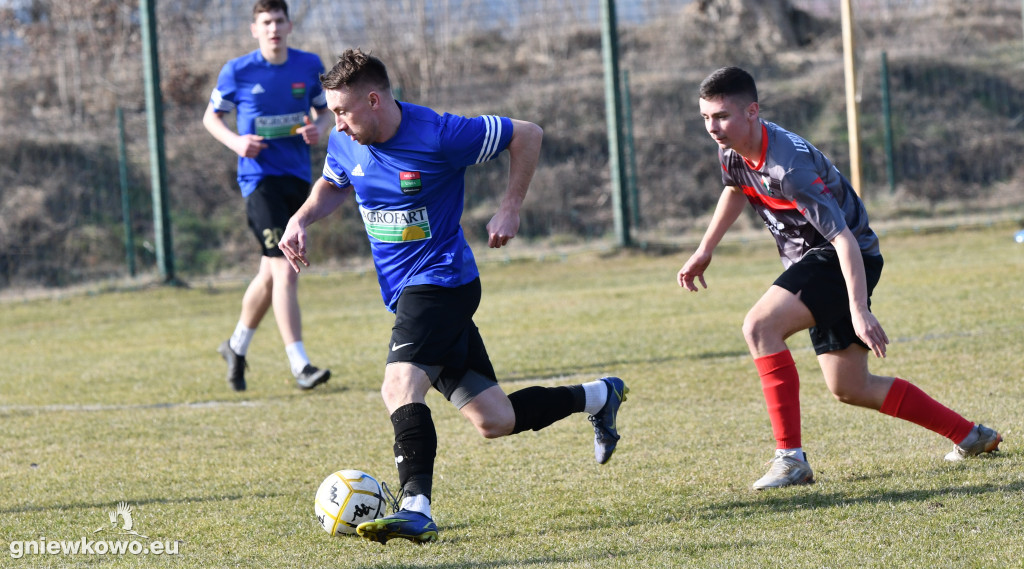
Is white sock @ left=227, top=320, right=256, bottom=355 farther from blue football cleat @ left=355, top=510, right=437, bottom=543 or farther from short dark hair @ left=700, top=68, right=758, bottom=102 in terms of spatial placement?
short dark hair @ left=700, top=68, right=758, bottom=102

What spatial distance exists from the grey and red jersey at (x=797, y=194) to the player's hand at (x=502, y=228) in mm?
928

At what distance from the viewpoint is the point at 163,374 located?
7.74 meters

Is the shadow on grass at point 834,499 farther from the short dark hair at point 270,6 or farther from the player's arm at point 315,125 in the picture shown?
the short dark hair at point 270,6

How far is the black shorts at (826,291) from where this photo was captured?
13.8 feet

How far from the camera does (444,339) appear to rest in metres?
3.98

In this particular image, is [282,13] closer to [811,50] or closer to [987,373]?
[987,373]

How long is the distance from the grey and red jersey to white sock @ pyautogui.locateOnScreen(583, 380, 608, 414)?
90cm

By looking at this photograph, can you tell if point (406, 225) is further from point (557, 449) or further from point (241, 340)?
point (241, 340)

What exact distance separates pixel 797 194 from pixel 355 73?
1597 millimetres

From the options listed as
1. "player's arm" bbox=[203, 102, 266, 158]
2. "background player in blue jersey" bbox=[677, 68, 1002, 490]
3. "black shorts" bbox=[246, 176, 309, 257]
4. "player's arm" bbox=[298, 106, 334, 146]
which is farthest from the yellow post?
"background player in blue jersey" bbox=[677, 68, 1002, 490]

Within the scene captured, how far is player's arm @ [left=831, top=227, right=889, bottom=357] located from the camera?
3.79 m

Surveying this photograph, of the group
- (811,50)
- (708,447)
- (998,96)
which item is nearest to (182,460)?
(708,447)

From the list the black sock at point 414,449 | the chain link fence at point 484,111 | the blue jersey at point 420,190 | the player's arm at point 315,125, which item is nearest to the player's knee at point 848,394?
the blue jersey at point 420,190

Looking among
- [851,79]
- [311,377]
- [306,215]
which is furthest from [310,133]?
[851,79]
